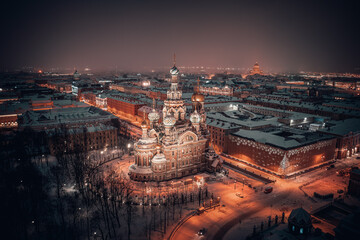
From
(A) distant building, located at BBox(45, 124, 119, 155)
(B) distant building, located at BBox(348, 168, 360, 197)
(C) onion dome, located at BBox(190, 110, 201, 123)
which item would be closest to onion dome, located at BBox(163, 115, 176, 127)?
(C) onion dome, located at BBox(190, 110, 201, 123)

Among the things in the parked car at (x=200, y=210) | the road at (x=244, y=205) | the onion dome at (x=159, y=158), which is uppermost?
the onion dome at (x=159, y=158)

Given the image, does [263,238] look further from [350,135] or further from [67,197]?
[350,135]

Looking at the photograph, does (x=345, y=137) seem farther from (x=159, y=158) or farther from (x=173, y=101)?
(x=159, y=158)

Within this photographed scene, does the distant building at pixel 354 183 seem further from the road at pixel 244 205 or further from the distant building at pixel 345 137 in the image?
the distant building at pixel 345 137

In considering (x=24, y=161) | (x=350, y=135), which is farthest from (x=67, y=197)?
(x=350, y=135)

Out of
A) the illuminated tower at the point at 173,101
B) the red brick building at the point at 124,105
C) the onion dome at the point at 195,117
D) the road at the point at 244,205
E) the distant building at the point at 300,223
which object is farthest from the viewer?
the red brick building at the point at 124,105

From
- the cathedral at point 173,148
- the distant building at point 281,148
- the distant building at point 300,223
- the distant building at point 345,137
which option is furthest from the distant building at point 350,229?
the distant building at point 345,137

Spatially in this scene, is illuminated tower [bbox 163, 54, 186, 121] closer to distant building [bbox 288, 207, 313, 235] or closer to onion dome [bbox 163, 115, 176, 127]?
onion dome [bbox 163, 115, 176, 127]

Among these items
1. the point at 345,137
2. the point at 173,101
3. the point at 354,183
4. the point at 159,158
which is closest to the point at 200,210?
the point at 159,158
